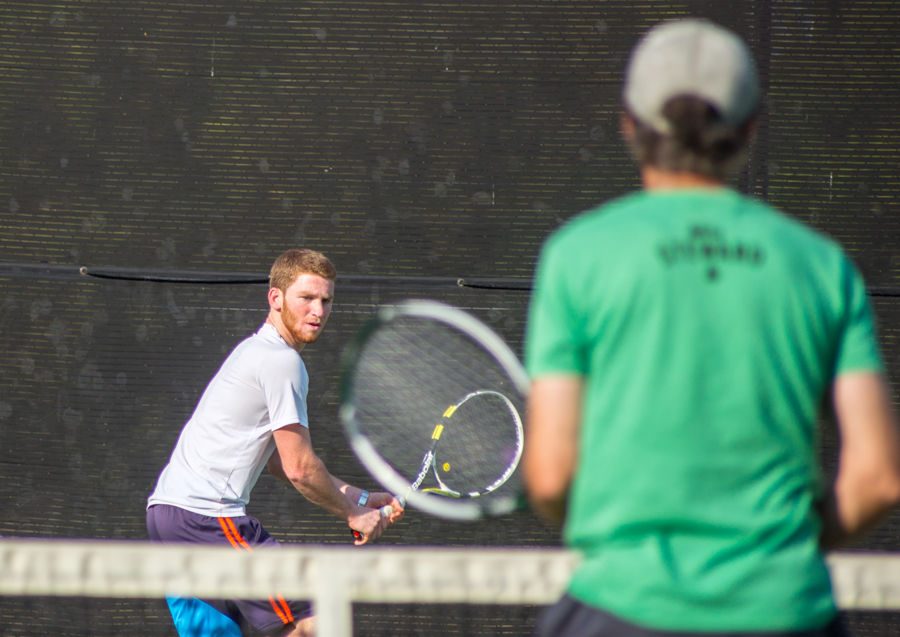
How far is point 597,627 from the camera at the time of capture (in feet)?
4.29

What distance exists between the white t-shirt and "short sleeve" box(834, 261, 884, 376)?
7.78 feet

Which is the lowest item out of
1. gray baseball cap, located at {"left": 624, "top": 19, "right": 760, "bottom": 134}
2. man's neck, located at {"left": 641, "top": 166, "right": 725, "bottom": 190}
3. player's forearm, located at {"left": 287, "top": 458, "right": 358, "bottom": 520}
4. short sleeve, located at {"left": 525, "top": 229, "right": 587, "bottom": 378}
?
player's forearm, located at {"left": 287, "top": 458, "right": 358, "bottom": 520}

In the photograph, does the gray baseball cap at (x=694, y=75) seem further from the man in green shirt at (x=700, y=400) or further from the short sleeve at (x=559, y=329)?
the short sleeve at (x=559, y=329)

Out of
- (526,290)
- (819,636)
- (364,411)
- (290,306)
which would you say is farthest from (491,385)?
(819,636)

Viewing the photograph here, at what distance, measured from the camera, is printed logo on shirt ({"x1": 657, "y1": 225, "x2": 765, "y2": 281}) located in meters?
1.28

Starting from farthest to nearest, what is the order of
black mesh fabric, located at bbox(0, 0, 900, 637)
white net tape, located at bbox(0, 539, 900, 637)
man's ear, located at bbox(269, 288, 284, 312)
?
black mesh fabric, located at bbox(0, 0, 900, 637)
man's ear, located at bbox(269, 288, 284, 312)
white net tape, located at bbox(0, 539, 900, 637)

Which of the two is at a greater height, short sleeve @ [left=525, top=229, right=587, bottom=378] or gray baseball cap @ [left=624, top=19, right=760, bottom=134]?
gray baseball cap @ [left=624, top=19, right=760, bottom=134]

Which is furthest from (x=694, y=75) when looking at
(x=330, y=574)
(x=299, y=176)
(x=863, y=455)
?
(x=299, y=176)

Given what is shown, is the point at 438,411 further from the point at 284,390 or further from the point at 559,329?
the point at 559,329

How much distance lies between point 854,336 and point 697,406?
0.63ft

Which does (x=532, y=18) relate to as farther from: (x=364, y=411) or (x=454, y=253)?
(x=364, y=411)

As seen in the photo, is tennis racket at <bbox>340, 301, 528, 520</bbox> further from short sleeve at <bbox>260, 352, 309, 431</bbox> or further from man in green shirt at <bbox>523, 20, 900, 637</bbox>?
man in green shirt at <bbox>523, 20, 900, 637</bbox>

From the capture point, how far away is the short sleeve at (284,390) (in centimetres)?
351

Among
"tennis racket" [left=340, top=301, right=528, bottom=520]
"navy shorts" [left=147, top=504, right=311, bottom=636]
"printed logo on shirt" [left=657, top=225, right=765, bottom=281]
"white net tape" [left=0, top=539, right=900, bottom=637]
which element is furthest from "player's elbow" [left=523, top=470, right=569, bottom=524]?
"navy shorts" [left=147, top=504, right=311, bottom=636]
